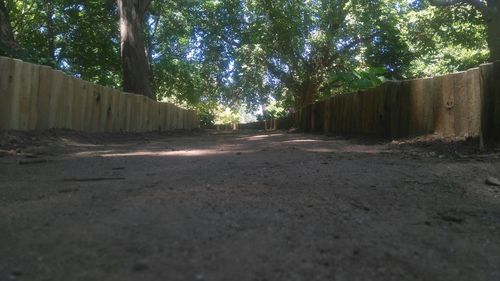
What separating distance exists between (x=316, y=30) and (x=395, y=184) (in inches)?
805

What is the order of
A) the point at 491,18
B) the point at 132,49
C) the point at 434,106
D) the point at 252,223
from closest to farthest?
1. the point at 252,223
2. the point at 434,106
3. the point at 132,49
4. the point at 491,18

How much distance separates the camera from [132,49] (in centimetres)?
1307

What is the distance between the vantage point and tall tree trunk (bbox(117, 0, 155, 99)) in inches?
513

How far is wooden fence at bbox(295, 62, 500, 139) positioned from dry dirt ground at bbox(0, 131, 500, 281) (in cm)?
104

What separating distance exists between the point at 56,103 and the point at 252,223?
19.6ft

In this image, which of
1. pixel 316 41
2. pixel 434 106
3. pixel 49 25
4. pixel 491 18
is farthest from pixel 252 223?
pixel 49 25

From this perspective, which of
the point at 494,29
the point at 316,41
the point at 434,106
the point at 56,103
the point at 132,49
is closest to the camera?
the point at 434,106

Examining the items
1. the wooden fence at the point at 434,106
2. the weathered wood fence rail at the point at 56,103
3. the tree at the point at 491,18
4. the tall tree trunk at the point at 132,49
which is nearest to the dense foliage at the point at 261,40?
the tree at the point at 491,18

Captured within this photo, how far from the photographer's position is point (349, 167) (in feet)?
14.0

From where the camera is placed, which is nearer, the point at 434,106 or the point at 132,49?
the point at 434,106

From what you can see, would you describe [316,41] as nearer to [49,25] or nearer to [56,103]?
[49,25]

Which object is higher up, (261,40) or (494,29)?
(261,40)

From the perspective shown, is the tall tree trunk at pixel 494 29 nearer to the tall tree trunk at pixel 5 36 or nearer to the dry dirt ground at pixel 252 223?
the dry dirt ground at pixel 252 223

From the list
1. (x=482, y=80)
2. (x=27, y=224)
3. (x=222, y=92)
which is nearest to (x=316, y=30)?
(x=222, y=92)
